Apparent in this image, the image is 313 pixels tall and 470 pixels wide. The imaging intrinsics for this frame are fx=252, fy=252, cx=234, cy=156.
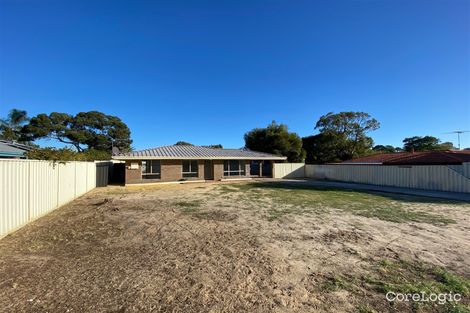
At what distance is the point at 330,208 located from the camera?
32.1 ft

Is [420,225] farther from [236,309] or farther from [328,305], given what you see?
[236,309]

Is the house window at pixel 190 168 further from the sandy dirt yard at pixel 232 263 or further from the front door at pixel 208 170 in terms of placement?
the sandy dirt yard at pixel 232 263

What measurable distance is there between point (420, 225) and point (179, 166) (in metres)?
18.6

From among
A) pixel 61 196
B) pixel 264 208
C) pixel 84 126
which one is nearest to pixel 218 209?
pixel 264 208

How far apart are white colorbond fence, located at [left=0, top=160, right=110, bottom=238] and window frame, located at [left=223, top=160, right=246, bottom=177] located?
49.7 ft

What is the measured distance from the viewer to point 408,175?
17.9m

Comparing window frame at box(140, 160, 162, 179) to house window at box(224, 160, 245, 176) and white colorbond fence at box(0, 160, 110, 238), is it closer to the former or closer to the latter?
house window at box(224, 160, 245, 176)

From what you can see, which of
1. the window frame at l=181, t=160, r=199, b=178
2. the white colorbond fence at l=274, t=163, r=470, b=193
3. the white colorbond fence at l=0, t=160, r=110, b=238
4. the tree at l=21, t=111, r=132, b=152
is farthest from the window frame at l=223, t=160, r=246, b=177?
the tree at l=21, t=111, r=132, b=152

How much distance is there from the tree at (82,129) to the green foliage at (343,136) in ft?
118

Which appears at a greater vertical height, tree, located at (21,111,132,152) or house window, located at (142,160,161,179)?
tree, located at (21,111,132,152)

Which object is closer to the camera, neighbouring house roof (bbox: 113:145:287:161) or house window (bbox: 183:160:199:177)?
neighbouring house roof (bbox: 113:145:287:161)

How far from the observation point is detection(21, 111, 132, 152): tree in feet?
128

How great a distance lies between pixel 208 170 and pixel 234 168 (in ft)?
9.61

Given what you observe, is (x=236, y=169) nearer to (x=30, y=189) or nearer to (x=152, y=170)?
(x=152, y=170)
